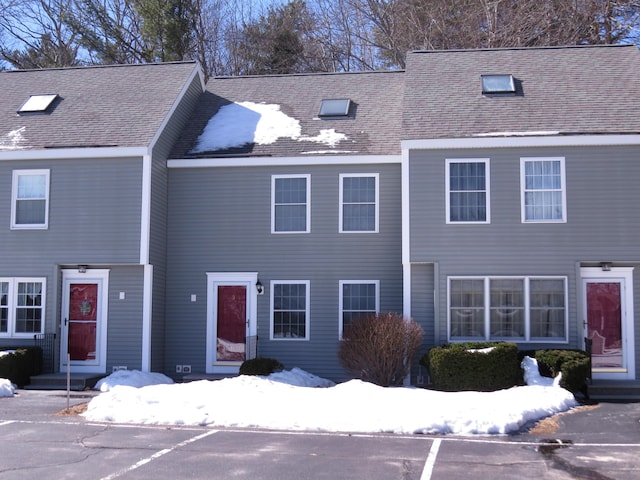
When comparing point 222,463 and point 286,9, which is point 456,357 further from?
point 286,9

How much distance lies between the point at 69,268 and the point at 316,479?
11251 millimetres

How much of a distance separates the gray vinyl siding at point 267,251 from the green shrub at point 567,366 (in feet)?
12.0

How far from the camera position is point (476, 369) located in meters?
14.9

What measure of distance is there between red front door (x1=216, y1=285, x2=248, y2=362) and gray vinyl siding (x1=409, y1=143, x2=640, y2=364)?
163 inches

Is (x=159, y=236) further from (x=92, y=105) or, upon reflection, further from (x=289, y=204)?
(x=92, y=105)

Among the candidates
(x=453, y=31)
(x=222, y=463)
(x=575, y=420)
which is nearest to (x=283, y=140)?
(x=575, y=420)

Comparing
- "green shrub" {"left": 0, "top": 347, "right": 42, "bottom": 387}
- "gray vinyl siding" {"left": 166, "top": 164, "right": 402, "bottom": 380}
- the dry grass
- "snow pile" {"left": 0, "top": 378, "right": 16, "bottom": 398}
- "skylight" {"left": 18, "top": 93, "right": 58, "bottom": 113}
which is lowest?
the dry grass

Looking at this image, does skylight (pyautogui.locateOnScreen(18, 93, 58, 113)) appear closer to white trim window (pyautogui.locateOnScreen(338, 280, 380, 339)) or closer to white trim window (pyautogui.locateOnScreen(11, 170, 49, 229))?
white trim window (pyautogui.locateOnScreen(11, 170, 49, 229))

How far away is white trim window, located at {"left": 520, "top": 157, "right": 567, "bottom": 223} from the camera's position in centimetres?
1644

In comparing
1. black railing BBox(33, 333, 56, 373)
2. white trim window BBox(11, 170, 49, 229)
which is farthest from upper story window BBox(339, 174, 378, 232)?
black railing BBox(33, 333, 56, 373)

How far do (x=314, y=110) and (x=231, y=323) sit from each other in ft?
19.6

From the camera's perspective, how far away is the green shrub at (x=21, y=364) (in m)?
16.2

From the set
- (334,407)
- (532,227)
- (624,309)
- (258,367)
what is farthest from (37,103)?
(624,309)

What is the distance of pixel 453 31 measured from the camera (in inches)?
1214
